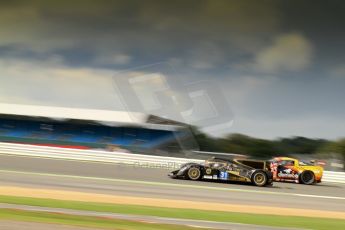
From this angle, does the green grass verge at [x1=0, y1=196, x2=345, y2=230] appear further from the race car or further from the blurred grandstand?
the blurred grandstand

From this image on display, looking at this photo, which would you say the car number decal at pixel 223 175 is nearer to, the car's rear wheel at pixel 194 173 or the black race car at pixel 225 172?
the black race car at pixel 225 172

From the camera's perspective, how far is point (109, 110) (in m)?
34.5

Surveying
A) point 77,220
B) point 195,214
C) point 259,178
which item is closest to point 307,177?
point 259,178

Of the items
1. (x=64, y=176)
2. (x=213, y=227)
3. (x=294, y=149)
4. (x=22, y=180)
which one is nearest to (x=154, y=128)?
(x=294, y=149)

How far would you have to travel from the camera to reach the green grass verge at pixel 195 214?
28.1 ft

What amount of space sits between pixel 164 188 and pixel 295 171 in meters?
6.75

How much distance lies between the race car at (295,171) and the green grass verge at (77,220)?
37.8 feet

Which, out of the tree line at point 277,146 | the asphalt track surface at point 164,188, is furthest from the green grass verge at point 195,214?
the tree line at point 277,146

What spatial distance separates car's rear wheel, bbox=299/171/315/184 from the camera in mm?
18328

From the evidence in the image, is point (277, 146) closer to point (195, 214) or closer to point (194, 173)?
point (194, 173)

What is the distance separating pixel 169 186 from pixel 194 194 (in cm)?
165

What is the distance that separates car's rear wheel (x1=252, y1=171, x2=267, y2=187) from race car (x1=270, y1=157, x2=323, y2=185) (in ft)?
6.69

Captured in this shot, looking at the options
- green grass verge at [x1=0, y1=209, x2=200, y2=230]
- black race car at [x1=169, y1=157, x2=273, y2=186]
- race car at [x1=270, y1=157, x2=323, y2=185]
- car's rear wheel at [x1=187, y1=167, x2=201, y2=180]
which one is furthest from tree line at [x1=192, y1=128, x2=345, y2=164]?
green grass verge at [x1=0, y1=209, x2=200, y2=230]

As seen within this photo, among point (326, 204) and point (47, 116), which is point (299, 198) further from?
point (47, 116)
